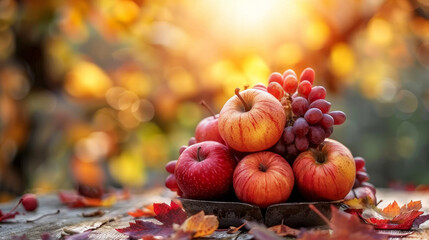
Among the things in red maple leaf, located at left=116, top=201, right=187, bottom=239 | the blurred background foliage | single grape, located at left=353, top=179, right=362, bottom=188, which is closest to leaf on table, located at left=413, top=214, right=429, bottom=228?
single grape, located at left=353, top=179, right=362, bottom=188

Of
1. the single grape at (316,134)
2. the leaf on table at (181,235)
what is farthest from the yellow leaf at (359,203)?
the leaf on table at (181,235)

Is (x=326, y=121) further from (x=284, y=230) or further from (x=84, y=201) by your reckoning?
(x=84, y=201)

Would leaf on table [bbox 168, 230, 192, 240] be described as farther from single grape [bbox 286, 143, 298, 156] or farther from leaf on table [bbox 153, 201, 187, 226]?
single grape [bbox 286, 143, 298, 156]

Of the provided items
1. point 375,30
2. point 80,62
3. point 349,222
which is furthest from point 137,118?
point 349,222

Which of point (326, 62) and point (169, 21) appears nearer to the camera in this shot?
point (326, 62)

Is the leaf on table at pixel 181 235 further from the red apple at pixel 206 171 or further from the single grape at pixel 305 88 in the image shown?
the single grape at pixel 305 88

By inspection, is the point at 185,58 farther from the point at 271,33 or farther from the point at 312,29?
the point at 312,29
